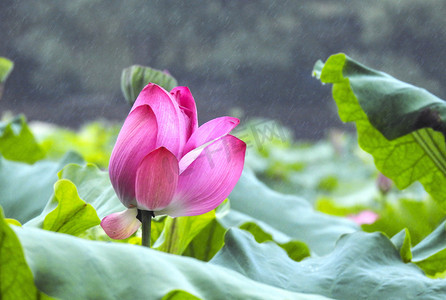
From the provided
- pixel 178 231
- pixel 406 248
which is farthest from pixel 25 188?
pixel 406 248

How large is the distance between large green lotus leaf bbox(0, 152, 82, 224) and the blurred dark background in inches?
378

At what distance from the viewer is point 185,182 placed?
45 centimetres

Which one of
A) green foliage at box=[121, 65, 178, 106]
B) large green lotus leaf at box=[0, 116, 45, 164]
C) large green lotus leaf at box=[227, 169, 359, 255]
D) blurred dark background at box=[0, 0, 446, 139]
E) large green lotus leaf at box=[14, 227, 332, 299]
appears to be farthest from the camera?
blurred dark background at box=[0, 0, 446, 139]

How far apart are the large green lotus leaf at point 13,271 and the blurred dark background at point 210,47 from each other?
10163 millimetres

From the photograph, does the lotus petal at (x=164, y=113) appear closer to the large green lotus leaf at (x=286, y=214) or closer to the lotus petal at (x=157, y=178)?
the lotus petal at (x=157, y=178)

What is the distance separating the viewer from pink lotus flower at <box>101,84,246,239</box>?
0.44 m

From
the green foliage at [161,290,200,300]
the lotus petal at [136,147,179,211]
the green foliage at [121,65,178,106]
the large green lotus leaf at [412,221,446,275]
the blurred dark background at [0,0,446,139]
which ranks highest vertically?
the blurred dark background at [0,0,446,139]

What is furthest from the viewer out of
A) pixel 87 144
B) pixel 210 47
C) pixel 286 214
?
pixel 210 47

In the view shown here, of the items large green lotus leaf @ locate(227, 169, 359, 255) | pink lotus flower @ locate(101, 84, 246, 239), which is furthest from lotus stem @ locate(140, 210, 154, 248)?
large green lotus leaf @ locate(227, 169, 359, 255)

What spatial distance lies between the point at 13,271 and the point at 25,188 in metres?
0.51

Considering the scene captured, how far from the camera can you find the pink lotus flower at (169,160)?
1.46 feet

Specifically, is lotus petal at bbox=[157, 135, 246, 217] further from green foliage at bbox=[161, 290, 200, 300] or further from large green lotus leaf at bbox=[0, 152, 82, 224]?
large green lotus leaf at bbox=[0, 152, 82, 224]

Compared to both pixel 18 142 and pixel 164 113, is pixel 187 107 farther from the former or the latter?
pixel 18 142

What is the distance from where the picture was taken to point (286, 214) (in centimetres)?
110
